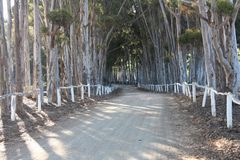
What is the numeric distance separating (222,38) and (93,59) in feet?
65.3

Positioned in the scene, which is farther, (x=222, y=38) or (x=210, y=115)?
(x=222, y=38)

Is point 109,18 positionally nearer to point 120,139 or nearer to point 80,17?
point 80,17

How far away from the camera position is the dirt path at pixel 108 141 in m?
8.48

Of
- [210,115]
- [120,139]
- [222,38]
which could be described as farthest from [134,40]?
[120,139]

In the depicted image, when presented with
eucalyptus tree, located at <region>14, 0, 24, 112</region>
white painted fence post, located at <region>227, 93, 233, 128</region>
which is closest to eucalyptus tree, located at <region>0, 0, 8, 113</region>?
eucalyptus tree, located at <region>14, 0, 24, 112</region>

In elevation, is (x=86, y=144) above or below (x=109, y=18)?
below

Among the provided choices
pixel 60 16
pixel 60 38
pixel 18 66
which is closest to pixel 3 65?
pixel 18 66

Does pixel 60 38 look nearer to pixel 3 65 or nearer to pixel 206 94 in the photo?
pixel 3 65

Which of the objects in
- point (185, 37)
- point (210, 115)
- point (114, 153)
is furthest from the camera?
point (185, 37)

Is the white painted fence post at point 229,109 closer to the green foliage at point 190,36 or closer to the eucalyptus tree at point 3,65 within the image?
the eucalyptus tree at point 3,65

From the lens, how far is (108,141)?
32.5 feet

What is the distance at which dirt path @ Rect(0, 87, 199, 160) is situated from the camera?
8484 millimetres

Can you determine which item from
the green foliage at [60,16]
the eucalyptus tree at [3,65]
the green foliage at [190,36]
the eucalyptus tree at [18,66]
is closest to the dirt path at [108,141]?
the eucalyptus tree at [18,66]

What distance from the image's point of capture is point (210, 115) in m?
13.8
